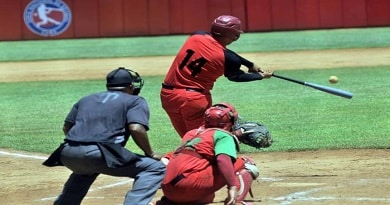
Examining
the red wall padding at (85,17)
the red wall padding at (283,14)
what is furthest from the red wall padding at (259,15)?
the red wall padding at (85,17)

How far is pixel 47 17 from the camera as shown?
36.0 meters

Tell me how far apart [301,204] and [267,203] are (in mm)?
311

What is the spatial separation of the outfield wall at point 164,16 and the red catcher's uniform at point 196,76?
27.1 metres

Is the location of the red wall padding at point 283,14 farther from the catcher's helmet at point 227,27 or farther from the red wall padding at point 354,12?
the catcher's helmet at point 227,27

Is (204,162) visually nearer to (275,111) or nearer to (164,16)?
(275,111)

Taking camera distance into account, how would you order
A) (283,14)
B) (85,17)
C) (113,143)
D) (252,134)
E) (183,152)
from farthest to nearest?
(283,14) < (85,17) < (252,134) < (183,152) < (113,143)

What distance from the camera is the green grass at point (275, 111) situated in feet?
37.9

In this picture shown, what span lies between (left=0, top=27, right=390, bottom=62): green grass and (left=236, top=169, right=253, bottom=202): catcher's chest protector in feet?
71.3

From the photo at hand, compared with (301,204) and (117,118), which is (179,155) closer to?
(117,118)

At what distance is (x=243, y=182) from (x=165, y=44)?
86.5 feet

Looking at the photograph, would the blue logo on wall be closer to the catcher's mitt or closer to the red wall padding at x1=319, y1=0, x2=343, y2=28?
the red wall padding at x1=319, y1=0, x2=343, y2=28

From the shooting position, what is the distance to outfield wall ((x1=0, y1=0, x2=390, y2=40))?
116 feet

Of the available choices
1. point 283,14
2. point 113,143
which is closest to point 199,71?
point 113,143

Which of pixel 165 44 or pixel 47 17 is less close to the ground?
pixel 47 17
